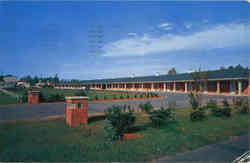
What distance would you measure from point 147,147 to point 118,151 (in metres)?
0.87

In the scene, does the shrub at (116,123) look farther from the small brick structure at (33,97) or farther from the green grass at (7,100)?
the green grass at (7,100)

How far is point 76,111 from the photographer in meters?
7.67

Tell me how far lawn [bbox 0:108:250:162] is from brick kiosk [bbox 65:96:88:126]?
44 centimetres

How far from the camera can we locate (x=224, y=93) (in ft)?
94.6

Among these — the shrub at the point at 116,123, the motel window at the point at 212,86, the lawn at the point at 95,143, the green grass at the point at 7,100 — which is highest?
the motel window at the point at 212,86

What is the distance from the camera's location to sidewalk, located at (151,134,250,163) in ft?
14.3

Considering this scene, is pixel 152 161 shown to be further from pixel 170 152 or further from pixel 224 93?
pixel 224 93

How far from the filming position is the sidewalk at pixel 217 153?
435 centimetres

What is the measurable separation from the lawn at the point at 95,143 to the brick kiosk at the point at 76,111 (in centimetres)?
44

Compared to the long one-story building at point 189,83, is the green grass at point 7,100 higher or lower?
lower

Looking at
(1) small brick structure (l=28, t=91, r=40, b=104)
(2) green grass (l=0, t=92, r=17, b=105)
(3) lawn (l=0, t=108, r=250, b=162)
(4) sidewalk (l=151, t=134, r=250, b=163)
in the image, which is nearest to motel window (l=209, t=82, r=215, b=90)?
(3) lawn (l=0, t=108, r=250, b=162)

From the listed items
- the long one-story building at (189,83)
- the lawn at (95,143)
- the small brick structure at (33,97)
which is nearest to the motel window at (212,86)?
the long one-story building at (189,83)

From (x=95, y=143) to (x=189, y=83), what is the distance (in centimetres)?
3162

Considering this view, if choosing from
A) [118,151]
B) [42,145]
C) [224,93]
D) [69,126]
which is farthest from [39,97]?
[224,93]
